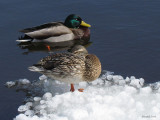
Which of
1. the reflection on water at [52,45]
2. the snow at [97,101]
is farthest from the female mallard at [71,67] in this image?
the reflection on water at [52,45]

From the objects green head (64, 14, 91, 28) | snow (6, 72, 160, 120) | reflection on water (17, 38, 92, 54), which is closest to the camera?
snow (6, 72, 160, 120)

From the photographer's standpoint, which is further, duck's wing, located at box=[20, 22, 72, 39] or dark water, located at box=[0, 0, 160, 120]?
duck's wing, located at box=[20, 22, 72, 39]

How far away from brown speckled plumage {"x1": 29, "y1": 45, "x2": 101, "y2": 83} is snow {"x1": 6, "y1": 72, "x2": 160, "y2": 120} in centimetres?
35

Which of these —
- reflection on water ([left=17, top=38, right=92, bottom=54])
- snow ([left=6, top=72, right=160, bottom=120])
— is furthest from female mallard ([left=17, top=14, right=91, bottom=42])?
snow ([left=6, top=72, right=160, bottom=120])

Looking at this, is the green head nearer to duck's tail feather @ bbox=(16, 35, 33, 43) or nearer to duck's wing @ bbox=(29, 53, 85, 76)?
duck's tail feather @ bbox=(16, 35, 33, 43)

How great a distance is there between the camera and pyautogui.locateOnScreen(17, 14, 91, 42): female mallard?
877cm

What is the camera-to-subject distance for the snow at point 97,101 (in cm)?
525

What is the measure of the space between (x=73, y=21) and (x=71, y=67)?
3720mm

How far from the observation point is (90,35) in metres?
8.89

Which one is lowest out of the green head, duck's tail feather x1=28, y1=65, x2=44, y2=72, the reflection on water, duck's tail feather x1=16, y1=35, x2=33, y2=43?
the reflection on water

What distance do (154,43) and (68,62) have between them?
121 inches

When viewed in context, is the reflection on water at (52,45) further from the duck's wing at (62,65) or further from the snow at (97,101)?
the duck's wing at (62,65)

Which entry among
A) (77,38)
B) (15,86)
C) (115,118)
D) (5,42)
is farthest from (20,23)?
(115,118)

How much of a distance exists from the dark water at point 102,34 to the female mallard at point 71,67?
0.73 m
